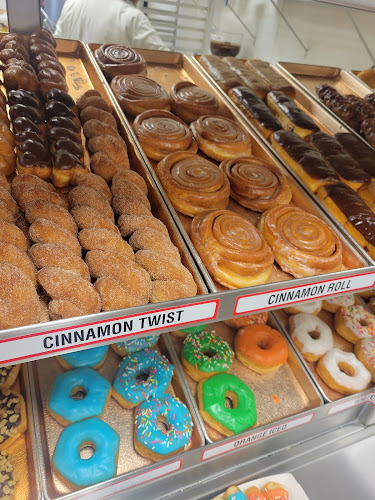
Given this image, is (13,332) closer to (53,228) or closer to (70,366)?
(53,228)

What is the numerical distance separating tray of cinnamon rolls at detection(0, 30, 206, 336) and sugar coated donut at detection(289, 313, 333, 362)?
1.12m

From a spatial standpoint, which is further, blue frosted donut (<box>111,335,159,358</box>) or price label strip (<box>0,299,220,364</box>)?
blue frosted donut (<box>111,335,159,358</box>)

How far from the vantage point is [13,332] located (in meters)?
0.89

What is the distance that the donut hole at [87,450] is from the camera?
1687 millimetres

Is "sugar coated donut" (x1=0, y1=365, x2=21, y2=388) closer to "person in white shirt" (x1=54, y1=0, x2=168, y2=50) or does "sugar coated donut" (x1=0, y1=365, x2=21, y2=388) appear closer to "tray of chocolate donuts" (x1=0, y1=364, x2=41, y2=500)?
"tray of chocolate donuts" (x1=0, y1=364, x2=41, y2=500)

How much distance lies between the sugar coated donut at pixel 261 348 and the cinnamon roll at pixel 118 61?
1715 millimetres

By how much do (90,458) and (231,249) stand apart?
1.03 metres

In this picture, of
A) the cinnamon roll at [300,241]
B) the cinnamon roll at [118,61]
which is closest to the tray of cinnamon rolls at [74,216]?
the cinnamon roll at [300,241]

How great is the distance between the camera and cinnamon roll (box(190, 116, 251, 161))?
205cm

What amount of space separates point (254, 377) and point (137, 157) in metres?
1.27

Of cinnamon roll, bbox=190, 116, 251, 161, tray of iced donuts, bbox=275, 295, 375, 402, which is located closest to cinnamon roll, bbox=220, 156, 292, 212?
cinnamon roll, bbox=190, 116, 251, 161

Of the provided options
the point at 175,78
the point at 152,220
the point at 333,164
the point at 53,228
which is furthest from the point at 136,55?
the point at 53,228

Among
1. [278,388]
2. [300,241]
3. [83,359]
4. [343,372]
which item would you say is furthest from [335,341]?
[83,359]

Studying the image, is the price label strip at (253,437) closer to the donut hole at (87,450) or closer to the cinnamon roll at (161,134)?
the donut hole at (87,450)
